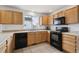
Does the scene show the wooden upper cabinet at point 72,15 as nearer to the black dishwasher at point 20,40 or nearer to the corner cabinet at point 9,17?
the black dishwasher at point 20,40

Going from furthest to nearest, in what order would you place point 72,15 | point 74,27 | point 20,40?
point 20,40 < point 74,27 < point 72,15

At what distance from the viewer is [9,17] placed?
4191mm

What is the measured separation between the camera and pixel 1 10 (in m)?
4.02

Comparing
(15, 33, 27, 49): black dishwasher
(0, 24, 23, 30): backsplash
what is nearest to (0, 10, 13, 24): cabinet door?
(0, 24, 23, 30): backsplash

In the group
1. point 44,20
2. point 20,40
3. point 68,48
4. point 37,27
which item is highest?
point 44,20

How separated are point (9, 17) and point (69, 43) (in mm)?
2999

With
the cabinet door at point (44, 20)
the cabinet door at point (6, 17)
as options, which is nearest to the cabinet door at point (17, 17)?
the cabinet door at point (6, 17)

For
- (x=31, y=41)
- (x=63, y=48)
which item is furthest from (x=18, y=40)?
(x=63, y=48)

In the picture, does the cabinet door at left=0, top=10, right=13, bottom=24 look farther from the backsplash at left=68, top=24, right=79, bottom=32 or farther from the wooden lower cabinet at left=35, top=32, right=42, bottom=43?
the backsplash at left=68, top=24, right=79, bottom=32

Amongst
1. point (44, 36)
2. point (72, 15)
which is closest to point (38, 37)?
point (44, 36)

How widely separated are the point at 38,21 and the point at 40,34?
136 cm

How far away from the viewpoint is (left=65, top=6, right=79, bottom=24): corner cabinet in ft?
10.5

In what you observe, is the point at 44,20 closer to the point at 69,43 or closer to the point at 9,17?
the point at 9,17

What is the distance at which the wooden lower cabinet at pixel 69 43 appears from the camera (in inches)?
116
